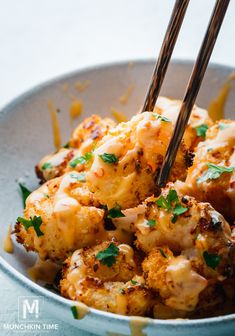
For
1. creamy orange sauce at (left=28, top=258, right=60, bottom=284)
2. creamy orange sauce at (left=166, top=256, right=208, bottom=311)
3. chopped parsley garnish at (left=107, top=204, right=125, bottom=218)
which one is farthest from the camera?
creamy orange sauce at (left=28, top=258, right=60, bottom=284)

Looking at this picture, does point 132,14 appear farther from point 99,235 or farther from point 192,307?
point 192,307

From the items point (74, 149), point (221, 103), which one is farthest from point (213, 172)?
point (221, 103)

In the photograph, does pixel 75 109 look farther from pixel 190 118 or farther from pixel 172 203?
pixel 172 203

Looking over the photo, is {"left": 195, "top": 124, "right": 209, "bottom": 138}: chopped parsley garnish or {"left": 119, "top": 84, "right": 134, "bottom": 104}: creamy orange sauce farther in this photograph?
{"left": 119, "top": 84, "right": 134, "bottom": 104}: creamy orange sauce

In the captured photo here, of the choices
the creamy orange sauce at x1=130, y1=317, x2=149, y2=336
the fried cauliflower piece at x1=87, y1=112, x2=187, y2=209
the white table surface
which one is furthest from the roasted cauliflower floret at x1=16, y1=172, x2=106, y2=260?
the white table surface

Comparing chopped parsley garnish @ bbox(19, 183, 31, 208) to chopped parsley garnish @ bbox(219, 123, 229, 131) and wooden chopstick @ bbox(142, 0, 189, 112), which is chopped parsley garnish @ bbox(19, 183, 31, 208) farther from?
chopped parsley garnish @ bbox(219, 123, 229, 131)

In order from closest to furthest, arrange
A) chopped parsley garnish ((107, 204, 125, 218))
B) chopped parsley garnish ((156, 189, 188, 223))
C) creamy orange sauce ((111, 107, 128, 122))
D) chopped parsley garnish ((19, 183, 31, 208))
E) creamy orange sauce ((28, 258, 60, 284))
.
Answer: chopped parsley garnish ((156, 189, 188, 223)) → chopped parsley garnish ((107, 204, 125, 218)) → creamy orange sauce ((28, 258, 60, 284)) → chopped parsley garnish ((19, 183, 31, 208)) → creamy orange sauce ((111, 107, 128, 122))
